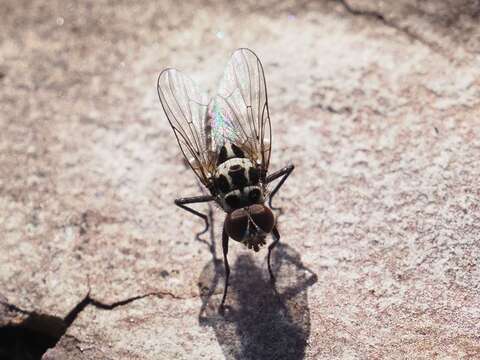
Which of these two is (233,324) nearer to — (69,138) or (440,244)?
(440,244)

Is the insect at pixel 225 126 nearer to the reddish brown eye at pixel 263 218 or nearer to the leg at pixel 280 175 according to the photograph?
the leg at pixel 280 175

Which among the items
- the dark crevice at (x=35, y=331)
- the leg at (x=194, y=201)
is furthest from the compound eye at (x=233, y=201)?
the dark crevice at (x=35, y=331)

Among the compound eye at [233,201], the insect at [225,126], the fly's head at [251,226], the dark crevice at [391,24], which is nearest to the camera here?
the fly's head at [251,226]

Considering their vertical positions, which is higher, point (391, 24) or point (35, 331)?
point (391, 24)

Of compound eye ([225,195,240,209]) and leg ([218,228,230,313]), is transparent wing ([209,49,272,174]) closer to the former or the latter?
compound eye ([225,195,240,209])

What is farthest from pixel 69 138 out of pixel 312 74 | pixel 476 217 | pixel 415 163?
pixel 476 217

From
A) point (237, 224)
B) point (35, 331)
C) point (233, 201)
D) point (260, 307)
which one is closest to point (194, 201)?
point (233, 201)

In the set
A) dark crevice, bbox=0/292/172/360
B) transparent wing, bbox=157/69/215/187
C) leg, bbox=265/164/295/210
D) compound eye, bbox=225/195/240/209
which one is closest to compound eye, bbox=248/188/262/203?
compound eye, bbox=225/195/240/209

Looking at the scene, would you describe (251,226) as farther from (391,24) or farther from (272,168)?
(391,24)
